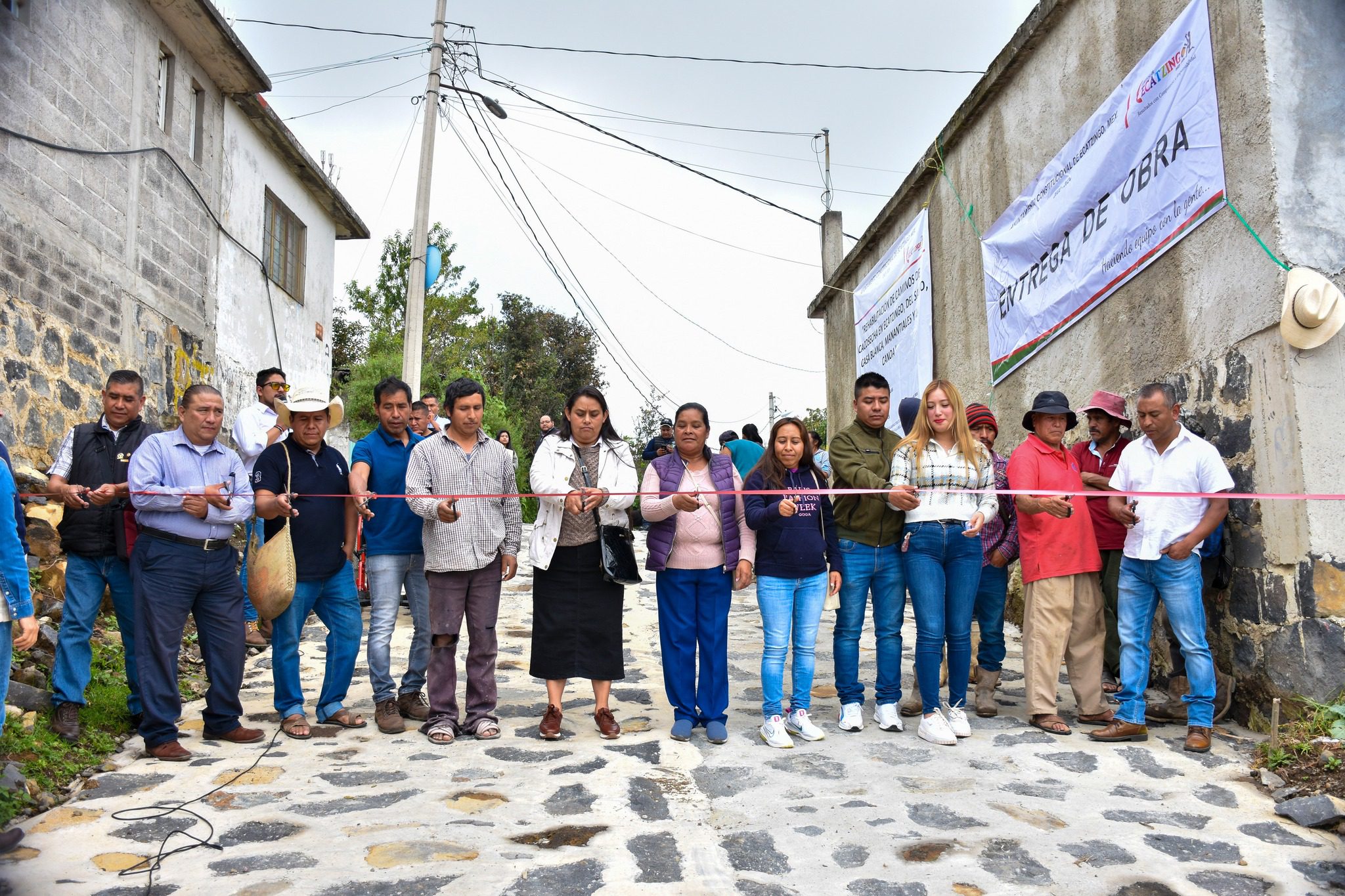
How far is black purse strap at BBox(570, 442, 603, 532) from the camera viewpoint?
5145 mm

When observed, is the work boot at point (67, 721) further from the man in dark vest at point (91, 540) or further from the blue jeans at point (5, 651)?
the blue jeans at point (5, 651)

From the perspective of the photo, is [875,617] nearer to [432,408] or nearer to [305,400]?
[305,400]

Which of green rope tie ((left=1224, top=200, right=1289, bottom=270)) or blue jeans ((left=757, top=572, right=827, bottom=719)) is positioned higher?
green rope tie ((left=1224, top=200, right=1289, bottom=270))

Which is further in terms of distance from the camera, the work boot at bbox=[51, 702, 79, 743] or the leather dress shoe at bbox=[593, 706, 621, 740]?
the leather dress shoe at bbox=[593, 706, 621, 740]

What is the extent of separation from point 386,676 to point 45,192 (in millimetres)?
4554

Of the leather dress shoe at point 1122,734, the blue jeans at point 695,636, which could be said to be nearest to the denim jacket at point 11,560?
the blue jeans at point 695,636

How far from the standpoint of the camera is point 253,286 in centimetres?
1139

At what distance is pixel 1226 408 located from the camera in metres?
5.11

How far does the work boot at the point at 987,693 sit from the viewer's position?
5441 millimetres

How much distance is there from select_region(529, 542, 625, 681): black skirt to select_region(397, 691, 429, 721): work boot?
814 millimetres

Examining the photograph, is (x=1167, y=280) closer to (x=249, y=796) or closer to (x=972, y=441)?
(x=972, y=441)

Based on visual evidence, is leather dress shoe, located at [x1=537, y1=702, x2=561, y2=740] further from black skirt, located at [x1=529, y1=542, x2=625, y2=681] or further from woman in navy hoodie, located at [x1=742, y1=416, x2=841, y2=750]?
woman in navy hoodie, located at [x1=742, y1=416, x2=841, y2=750]

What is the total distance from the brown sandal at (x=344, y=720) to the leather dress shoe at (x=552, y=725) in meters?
1.02

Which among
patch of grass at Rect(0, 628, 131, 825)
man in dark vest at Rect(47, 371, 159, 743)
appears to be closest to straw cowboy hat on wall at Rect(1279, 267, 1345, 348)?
man in dark vest at Rect(47, 371, 159, 743)
